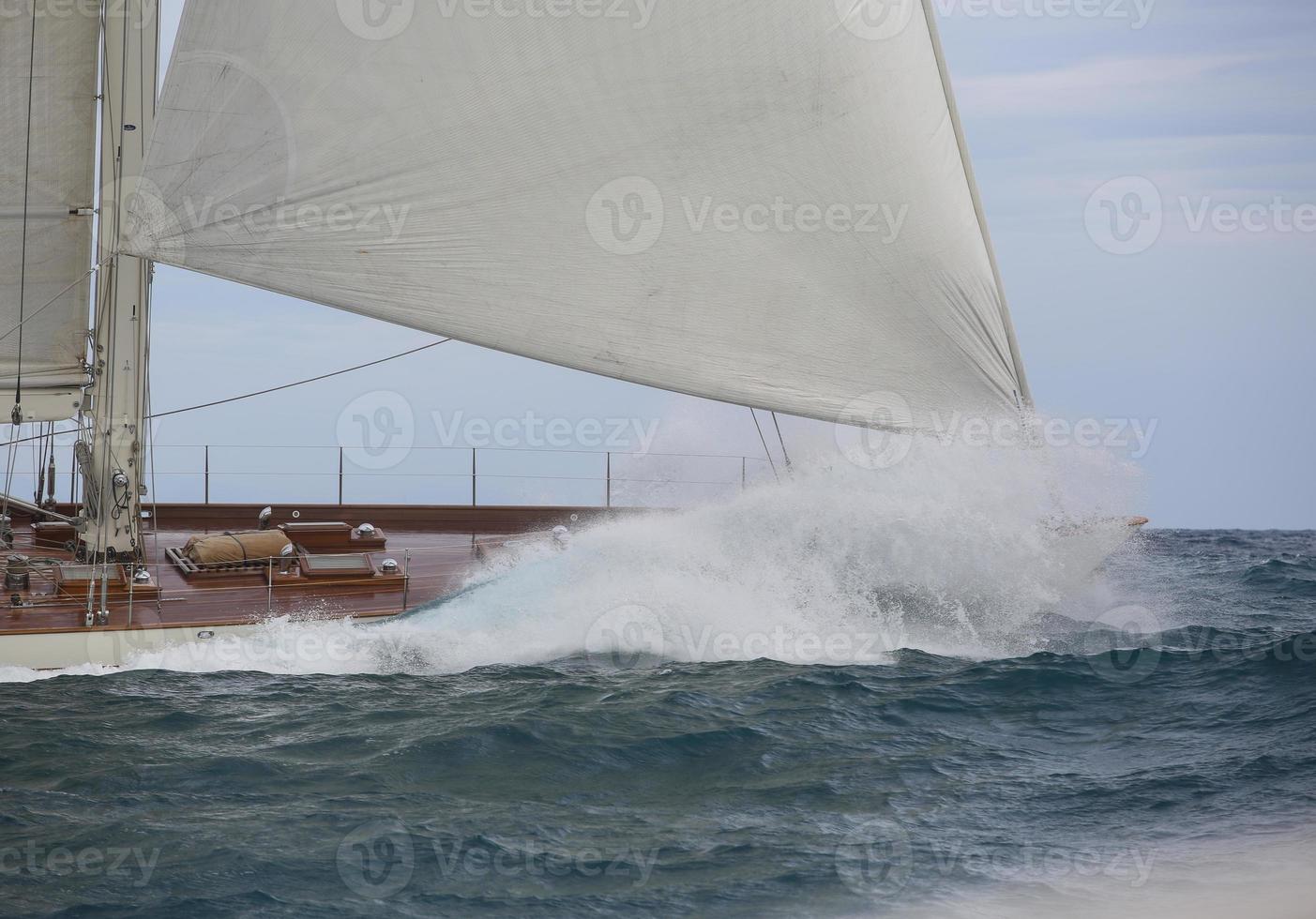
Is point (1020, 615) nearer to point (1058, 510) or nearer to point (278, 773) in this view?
point (1058, 510)

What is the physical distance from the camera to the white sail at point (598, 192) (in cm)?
760

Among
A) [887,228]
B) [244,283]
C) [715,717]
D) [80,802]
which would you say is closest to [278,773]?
[80,802]

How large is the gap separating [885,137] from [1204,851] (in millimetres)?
4858

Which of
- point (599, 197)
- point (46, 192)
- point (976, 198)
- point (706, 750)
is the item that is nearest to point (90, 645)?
point (706, 750)

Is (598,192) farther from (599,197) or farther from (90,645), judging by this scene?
(90,645)

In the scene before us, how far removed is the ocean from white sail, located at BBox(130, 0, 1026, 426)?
1.65m

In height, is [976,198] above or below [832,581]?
above

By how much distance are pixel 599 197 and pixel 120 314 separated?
3930mm

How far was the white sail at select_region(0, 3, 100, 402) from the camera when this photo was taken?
8977mm

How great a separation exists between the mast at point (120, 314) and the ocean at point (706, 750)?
6.88 feet

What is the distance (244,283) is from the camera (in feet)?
25.4

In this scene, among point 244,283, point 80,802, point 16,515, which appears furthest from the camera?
point 16,515

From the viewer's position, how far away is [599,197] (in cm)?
772

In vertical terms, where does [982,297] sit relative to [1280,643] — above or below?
above
